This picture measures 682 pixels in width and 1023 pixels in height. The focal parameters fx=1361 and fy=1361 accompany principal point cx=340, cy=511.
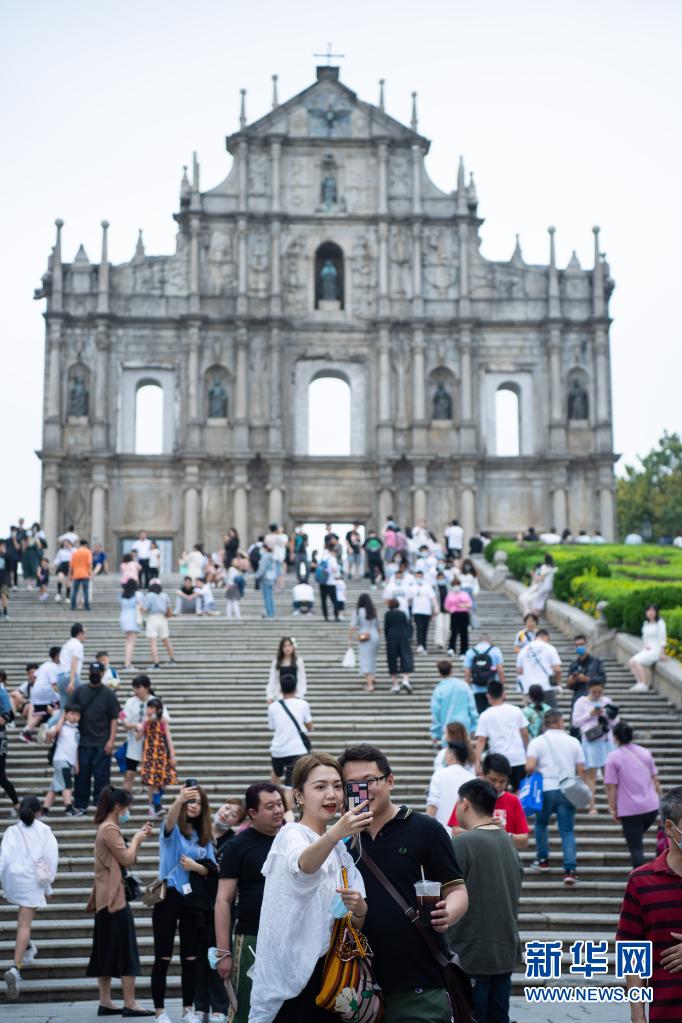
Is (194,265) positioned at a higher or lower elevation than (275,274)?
higher

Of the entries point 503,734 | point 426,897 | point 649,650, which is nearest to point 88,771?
point 503,734

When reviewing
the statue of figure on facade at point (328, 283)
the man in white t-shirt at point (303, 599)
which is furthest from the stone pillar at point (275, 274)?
the man in white t-shirt at point (303, 599)

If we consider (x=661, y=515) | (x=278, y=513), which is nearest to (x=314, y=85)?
(x=278, y=513)

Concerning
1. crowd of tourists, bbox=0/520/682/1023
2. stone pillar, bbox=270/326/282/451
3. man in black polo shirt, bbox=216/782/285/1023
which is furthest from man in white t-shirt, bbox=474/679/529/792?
stone pillar, bbox=270/326/282/451

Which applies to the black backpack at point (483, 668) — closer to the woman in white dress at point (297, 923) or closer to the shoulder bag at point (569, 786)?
the shoulder bag at point (569, 786)

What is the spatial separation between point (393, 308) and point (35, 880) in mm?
33388

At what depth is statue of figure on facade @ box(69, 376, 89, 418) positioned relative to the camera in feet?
135

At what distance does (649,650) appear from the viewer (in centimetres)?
1906

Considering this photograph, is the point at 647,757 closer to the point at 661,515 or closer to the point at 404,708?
the point at 404,708

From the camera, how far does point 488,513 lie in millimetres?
41562

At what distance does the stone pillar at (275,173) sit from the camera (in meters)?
42.4

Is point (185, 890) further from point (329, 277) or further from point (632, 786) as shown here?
point (329, 277)

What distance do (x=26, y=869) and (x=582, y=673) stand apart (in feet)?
26.1

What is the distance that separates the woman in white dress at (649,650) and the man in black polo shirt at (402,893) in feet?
45.2
